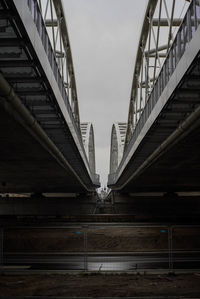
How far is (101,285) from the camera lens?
13.1 metres

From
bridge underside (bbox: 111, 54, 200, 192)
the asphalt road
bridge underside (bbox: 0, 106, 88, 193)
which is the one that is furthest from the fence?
bridge underside (bbox: 0, 106, 88, 193)

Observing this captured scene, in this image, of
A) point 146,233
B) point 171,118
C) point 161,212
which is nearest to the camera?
point 171,118

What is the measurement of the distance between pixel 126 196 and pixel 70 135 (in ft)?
177

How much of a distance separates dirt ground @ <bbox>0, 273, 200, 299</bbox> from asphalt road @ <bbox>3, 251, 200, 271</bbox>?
70.4 inches

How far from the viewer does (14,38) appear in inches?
369

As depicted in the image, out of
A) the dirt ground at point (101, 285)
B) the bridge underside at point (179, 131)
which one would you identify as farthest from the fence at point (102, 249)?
the bridge underside at point (179, 131)

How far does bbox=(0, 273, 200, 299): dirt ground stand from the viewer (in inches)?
471

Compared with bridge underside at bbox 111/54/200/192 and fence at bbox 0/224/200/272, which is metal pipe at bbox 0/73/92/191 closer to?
fence at bbox 0/224/200/272

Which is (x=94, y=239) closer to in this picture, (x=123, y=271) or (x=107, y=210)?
(x=123, y=271)

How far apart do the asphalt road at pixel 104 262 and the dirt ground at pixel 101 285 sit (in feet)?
5.87

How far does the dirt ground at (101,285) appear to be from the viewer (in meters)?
12.0

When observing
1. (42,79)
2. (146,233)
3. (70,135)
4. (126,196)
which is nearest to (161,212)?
(126,196)

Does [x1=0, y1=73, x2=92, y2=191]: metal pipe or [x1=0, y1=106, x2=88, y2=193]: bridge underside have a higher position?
[x1=0, y1=73, x2=92, y2=191]: metal pipe

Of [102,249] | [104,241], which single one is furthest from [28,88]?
[104,241]
